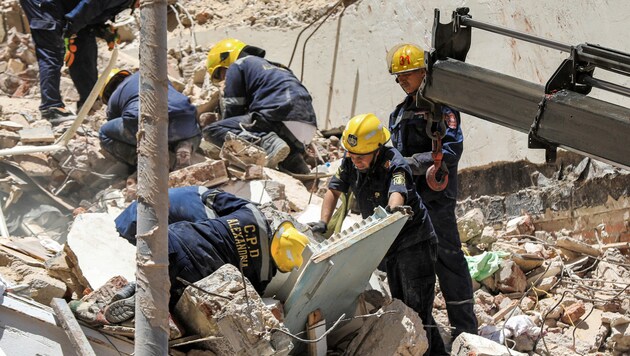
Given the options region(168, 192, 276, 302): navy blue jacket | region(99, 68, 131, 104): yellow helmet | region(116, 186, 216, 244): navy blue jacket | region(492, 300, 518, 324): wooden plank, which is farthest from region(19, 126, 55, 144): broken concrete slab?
region(492, 300, 518, 324): wooden plank

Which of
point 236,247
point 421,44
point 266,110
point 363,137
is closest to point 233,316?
point 236,247

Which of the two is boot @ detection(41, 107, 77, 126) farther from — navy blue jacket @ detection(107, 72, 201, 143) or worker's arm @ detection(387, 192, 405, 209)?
worker's arm @ detection(387, 192, 405, 209)

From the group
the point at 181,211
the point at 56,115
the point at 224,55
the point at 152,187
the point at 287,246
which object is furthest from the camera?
the point at 56,115

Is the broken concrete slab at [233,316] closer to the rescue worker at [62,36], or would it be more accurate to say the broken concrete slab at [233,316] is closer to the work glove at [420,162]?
Result: the work glove at [420,162]

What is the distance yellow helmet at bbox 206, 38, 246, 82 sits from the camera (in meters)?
8.63

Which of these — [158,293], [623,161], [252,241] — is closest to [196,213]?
[252,241]

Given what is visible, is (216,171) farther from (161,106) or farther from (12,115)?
(161,106)

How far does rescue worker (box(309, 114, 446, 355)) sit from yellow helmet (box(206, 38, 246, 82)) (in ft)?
9.32

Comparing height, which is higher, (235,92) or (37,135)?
(235,92)

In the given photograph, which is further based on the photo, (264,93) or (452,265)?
(264,93)

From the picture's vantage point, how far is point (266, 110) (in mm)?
8203

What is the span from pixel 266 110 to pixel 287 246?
2.96m

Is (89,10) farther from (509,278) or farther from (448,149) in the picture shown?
(509,278)

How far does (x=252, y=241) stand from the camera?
17.9 ft
